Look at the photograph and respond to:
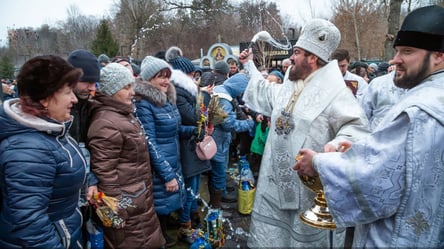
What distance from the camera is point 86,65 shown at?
2.68m

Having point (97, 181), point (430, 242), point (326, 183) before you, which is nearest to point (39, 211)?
point (97, 181)

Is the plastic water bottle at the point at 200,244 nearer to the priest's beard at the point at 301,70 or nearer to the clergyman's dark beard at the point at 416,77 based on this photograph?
the priest's beard at the point at 301,70

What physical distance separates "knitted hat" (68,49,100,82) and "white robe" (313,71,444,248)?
204 cm

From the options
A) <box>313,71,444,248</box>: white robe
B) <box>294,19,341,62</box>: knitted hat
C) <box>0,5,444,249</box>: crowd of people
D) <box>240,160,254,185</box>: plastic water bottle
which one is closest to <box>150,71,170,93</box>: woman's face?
<box>0,5,444,249</box>: crowd of people

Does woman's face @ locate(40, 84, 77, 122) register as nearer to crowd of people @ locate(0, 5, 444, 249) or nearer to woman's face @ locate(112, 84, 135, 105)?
crowd of people @ locate(0, 5, 444, 249)

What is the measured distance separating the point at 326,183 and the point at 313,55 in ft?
4.66

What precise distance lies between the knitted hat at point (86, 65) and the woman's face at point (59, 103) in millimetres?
665

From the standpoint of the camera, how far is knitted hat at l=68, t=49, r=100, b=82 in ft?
8.75

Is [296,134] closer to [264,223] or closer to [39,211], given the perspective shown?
[264,223]

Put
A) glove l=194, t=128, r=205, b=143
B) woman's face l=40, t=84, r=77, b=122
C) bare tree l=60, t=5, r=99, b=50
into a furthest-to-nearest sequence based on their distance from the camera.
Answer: bare tree l=60, t=5, r=99, b=50 → glove l=194, t=128, r=205, b=143 → woman's face l=40, t=84, r=77, b=122

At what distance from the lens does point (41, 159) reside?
1803 mm

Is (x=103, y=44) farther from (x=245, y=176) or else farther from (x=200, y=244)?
(x=200, y=244)

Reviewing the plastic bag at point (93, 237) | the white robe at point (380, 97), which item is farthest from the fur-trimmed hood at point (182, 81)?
the white robe at point (380, 97)

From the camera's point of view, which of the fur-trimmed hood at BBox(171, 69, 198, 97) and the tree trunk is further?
the tree trunk
